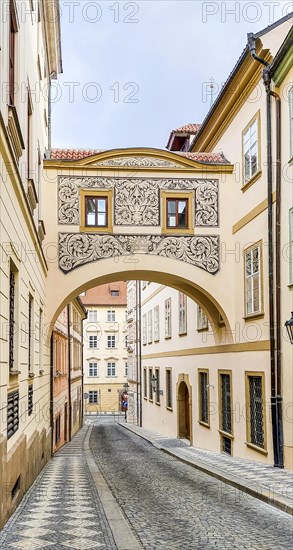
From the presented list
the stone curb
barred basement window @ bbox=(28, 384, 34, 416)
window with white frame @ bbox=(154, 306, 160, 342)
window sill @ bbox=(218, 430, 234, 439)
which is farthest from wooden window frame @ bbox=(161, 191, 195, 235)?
window with white frame @ bbox=(154, 306, 160, 342)

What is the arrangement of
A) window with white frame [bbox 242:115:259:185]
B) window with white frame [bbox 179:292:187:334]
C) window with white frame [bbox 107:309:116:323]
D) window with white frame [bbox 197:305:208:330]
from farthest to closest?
window with white frame [bbox 107:309:116:323] < window with white frame [bbox 179:292:187:334] < window with white frame [bbox 197:305:208:330] < window with white frame [bbox 242:115:259:185]

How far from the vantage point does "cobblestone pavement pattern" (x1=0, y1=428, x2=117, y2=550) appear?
7324mm

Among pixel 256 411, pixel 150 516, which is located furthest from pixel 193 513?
pixel 256 411

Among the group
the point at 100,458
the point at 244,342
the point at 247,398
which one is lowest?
the point at 100,458

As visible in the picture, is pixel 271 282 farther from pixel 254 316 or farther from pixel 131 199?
pixel 131 199

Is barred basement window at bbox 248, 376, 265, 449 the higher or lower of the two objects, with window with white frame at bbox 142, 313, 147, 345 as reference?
lower

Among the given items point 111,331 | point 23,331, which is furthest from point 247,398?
point 111,331

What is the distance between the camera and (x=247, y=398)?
16.5 metres

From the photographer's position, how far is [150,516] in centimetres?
939

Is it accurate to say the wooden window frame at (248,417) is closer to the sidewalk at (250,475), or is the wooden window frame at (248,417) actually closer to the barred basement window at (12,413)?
the sidewalk at (250,475)

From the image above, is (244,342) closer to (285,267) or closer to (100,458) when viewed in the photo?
(285,267)

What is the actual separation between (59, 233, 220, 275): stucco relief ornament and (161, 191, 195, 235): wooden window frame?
18 cm

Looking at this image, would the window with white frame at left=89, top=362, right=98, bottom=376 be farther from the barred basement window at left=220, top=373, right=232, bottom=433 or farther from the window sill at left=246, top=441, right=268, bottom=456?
the window sill at left=246, top=441, right=268, bottom=456

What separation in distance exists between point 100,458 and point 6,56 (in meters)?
14.6
